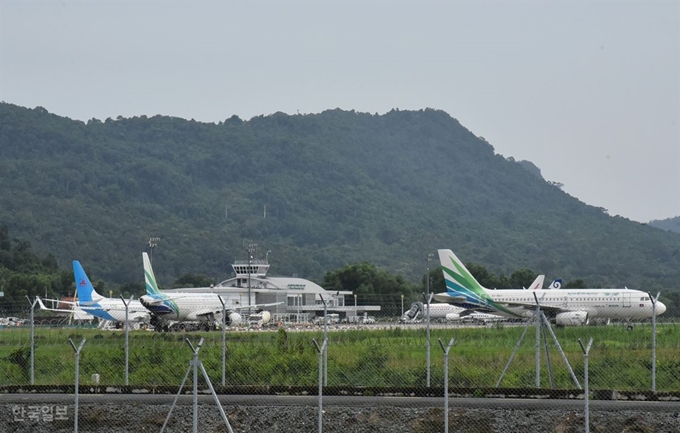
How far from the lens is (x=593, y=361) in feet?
96.0

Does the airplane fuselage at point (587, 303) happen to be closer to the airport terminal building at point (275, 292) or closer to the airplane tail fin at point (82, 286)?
the airplane tail fin at point (82, 286)

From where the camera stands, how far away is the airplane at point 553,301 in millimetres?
Answer: 61312

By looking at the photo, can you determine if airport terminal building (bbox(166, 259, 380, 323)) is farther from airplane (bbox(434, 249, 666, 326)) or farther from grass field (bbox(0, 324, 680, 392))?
grass field (bbox(0, 324, 680, 392))

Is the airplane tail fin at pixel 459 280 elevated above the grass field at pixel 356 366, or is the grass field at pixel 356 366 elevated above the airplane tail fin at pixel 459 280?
the airplane tail fin at pixel 459 280

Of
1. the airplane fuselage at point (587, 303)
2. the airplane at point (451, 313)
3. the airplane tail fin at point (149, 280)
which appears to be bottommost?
the airplane at point (451, 313)

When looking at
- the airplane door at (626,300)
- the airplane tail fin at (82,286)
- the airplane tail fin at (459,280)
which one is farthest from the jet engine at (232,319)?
the airplane door at (626,300)

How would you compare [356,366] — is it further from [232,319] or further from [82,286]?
[82,286]

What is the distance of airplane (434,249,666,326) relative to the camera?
61312 millimetres

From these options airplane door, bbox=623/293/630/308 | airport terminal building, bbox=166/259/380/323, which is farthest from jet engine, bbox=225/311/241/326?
airport terminal building, bbox=166/259/380/323

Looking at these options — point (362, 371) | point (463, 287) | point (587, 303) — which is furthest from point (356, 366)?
point (587, 303)

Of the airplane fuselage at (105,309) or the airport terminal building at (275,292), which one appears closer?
the airplane fuselage at (105,309)

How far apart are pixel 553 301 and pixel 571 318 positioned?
15.7 feet

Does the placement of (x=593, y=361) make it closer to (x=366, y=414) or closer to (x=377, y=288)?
(x=366, y=414)

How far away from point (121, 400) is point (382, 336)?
1973 cm
